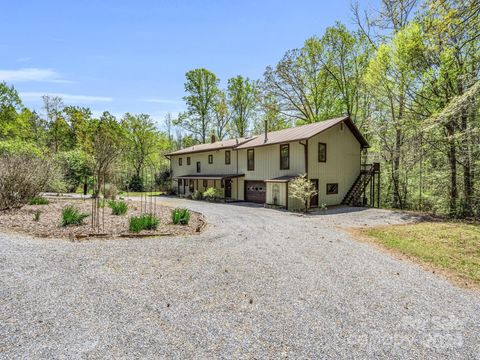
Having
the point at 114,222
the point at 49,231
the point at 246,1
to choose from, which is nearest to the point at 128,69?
the point at 246,1

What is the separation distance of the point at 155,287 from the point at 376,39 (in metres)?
27.8

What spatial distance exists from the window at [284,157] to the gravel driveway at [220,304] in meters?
11.2

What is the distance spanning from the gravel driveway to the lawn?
88 cm

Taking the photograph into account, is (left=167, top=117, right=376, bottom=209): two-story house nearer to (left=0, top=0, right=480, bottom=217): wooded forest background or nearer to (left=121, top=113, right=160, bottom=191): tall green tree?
(left=0, top=0, right=480, bottom=217): wooded forest background

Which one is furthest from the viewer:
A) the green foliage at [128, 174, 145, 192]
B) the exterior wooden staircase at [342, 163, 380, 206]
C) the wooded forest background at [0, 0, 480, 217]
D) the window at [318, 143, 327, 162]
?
the green foliage at [128, 174, 145, 192]

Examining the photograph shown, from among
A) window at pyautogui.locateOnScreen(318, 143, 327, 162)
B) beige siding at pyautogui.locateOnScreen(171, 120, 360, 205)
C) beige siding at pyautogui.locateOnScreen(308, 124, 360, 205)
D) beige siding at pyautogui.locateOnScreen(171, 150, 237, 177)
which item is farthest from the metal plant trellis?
window at pyautogui.locateOnScreen(318, 143, 327, 162)

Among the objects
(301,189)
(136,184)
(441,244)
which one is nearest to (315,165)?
(301,189)

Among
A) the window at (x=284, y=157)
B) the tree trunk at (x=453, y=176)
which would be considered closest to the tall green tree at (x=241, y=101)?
the window at (x=284, y=157)

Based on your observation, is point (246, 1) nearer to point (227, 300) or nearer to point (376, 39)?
point (227, 300)

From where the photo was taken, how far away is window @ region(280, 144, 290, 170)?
1828cm

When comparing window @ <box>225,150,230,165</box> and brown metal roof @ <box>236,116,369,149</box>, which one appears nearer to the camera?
brown metal roof @ <box>236,116,369,149</box>

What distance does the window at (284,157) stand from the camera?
18281mm

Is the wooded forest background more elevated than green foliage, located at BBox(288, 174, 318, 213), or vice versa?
the wooded forest background

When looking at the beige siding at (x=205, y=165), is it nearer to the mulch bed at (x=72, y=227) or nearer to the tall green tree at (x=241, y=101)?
the tall green tree at (x=241, y=101)
